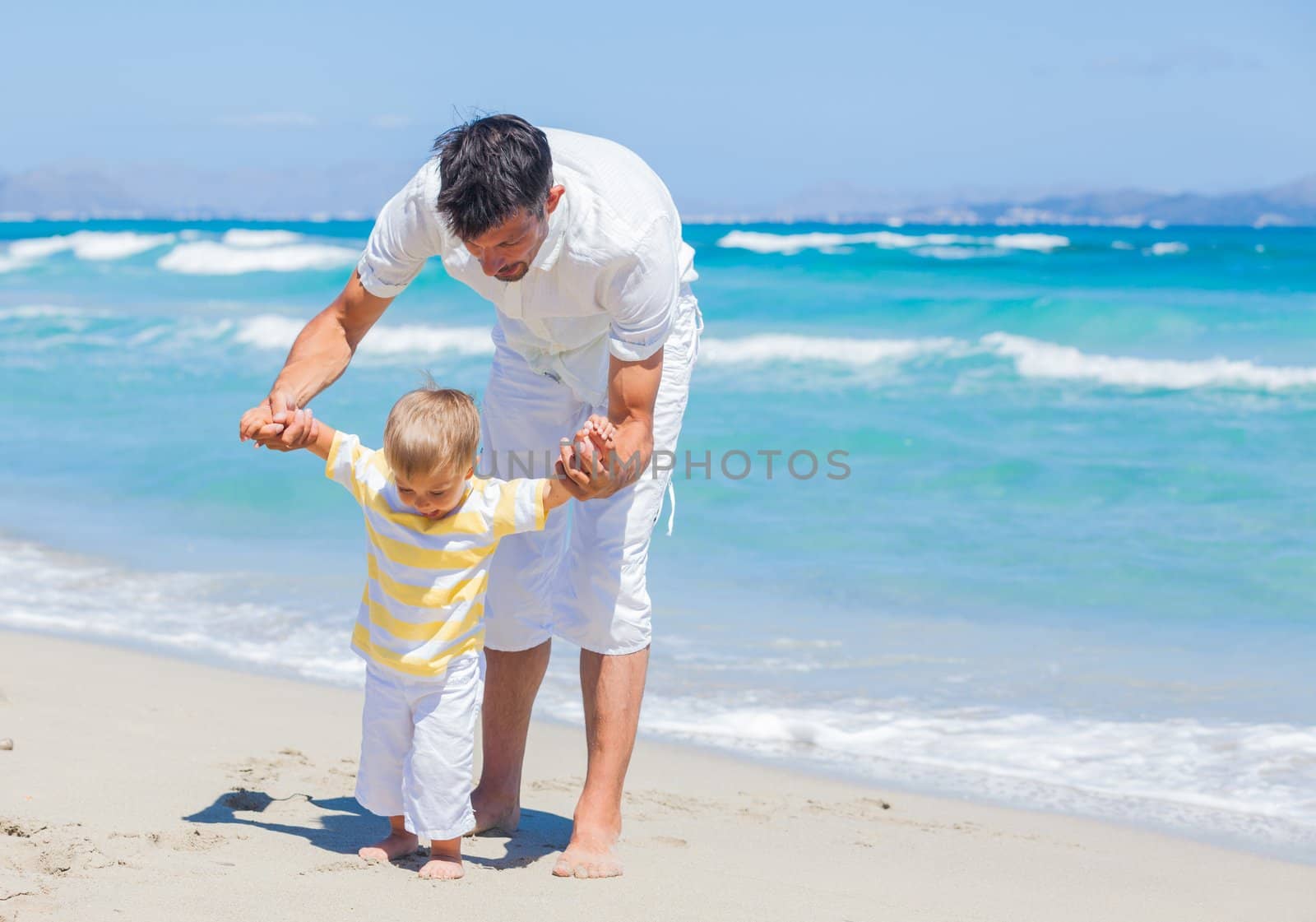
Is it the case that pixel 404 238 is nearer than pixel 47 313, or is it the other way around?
pixel 404 238

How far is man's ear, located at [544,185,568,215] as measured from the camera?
8.59 ft

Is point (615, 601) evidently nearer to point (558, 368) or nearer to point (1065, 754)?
point (558, 368)

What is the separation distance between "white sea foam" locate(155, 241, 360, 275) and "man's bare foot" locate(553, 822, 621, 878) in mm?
22860

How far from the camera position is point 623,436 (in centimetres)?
273

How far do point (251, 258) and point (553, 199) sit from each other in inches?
1004

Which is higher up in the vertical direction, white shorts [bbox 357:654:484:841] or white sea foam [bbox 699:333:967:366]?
white sea foam [bbox 699:333:967:366]

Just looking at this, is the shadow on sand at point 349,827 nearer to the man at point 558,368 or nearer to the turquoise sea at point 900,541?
the man at point 558,368

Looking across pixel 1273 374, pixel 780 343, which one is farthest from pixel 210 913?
pixel 780 343

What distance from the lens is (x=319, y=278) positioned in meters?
23.5

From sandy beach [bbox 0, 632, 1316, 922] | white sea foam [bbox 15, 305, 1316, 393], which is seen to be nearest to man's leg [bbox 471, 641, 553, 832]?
sandy beach [bbox 0, 632, 1316, 922]

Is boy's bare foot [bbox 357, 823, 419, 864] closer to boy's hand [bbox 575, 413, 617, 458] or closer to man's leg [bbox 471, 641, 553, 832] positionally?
man's leg [bbox 471, 641, 553, 832]

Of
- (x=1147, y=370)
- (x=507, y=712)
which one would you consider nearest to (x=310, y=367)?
(x=507, y=712)

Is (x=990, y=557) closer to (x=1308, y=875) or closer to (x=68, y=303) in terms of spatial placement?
(x=1308, y=875)

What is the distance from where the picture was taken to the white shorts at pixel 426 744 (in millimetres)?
2721
